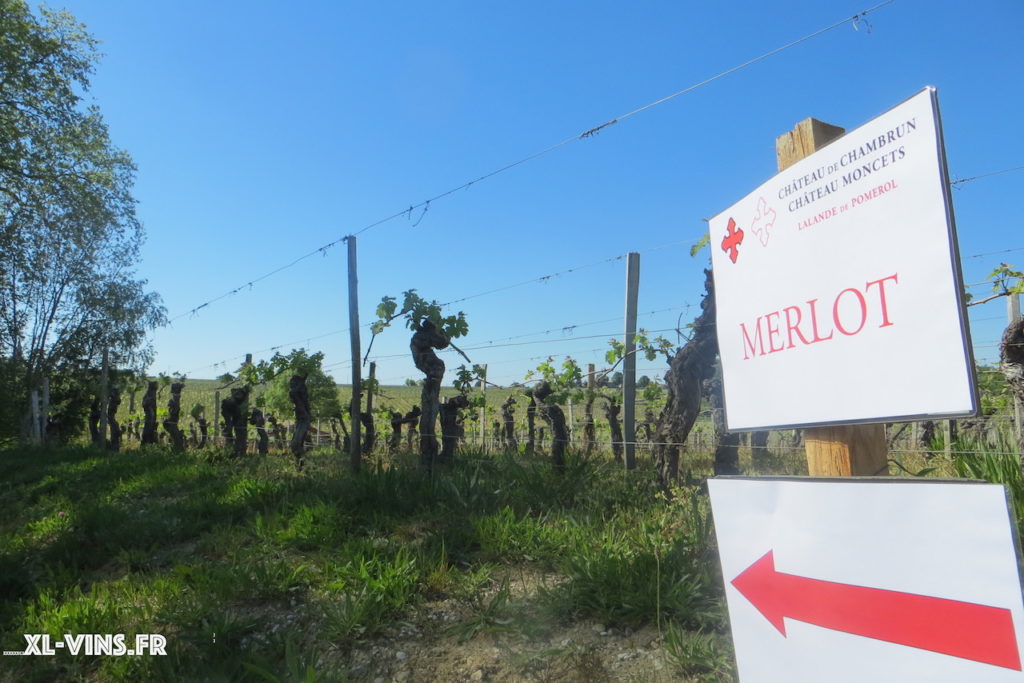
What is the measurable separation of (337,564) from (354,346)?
397cm

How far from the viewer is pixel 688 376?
18.0 ft

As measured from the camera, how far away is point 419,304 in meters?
7.96

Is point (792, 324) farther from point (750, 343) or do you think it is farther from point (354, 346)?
point (354, 346)

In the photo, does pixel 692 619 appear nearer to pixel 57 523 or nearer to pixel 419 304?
pixel 419 304

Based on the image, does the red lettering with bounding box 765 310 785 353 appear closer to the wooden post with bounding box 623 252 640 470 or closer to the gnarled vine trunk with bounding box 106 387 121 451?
the wooden post with bounding box 623 252 640 470

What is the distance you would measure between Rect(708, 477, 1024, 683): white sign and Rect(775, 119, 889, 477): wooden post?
0.74ft

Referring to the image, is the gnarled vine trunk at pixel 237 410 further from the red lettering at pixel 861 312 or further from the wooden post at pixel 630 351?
the red lettering at pixel 861 312

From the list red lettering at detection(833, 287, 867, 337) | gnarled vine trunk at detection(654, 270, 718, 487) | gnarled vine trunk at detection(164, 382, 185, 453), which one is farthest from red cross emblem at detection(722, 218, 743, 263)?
gnarled vine trunk at detection(164, 382, 185, 453)

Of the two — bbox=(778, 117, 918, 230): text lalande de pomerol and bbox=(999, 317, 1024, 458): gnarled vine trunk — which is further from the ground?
bbox=(778, 117, 918, 230): text lalande de pomerol

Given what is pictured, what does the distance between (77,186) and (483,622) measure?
1830 cm

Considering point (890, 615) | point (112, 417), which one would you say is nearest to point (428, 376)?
point (890, 615)

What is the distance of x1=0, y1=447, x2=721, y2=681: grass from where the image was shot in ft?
11.4

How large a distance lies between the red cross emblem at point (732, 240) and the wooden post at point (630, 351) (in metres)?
4.08

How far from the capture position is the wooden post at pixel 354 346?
7.66 metres
